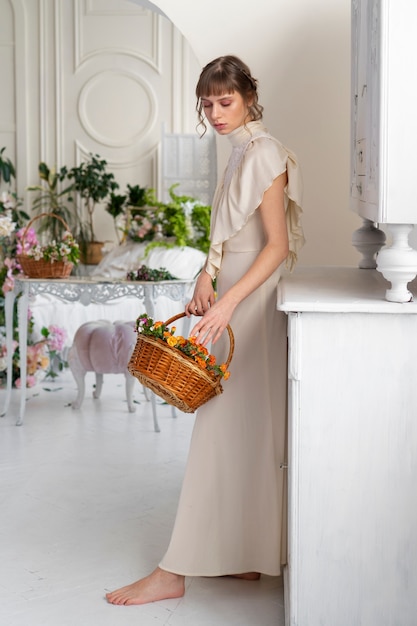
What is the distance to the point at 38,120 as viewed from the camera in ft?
30.3

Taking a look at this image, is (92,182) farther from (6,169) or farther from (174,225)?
(174,225)

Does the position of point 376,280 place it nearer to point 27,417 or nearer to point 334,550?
point 334,550

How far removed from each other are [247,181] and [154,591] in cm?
132

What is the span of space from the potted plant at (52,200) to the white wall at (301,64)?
5.65m

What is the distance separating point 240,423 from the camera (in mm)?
2654

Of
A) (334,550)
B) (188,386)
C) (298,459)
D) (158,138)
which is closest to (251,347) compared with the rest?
(188,386)

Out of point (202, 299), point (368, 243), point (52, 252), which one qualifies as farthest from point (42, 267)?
point (202, 299)

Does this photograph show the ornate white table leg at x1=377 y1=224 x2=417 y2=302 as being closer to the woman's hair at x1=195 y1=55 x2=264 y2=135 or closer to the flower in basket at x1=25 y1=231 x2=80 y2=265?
the woman's hair at x1=195 y1=55 x2=264 y2=135

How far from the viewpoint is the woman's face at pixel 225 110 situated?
2516 millimetres

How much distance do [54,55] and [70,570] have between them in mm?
7236

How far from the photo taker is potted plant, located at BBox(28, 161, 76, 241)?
9039 millimetres

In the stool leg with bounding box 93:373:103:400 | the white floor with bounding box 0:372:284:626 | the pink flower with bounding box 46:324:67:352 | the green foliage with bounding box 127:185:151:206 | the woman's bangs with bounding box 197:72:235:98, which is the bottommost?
the white floor with bounding box 0:372:284:626

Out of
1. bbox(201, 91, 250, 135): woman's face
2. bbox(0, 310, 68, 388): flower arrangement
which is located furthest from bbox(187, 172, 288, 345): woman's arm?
bbox(0, 310, 68, 388): flower arrangement

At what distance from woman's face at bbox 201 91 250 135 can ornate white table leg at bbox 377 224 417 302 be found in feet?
2.17
